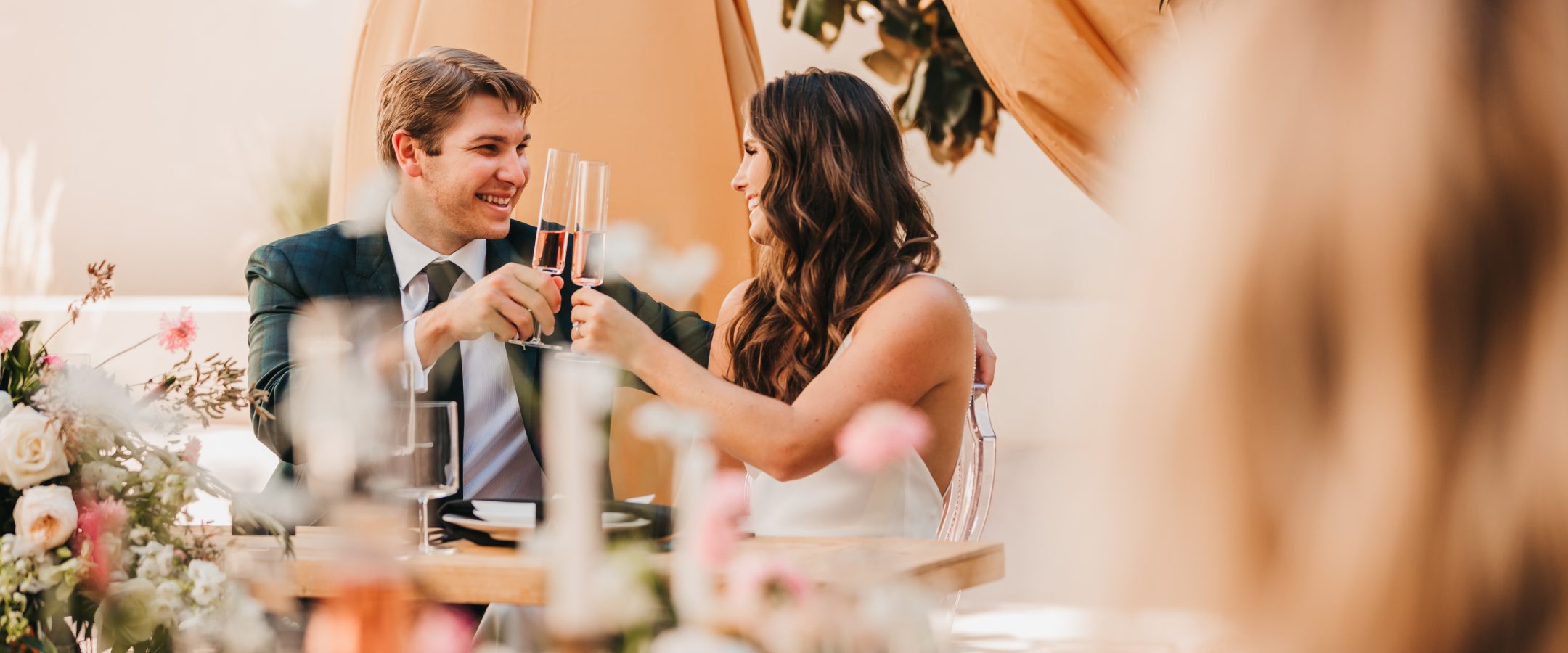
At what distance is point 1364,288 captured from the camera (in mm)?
477

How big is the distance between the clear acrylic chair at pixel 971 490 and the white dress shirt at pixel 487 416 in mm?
690

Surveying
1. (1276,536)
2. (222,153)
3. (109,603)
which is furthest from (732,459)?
(222,153)

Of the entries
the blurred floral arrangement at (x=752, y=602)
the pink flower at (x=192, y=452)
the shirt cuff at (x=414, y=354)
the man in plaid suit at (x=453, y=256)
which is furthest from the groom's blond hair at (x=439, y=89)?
the blurred floral arrangement at (x=752, y=602)

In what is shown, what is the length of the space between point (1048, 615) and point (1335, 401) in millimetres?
3251

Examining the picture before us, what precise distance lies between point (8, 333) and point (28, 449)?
0.15m

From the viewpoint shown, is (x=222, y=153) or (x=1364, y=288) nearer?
(x=1364, y=288)

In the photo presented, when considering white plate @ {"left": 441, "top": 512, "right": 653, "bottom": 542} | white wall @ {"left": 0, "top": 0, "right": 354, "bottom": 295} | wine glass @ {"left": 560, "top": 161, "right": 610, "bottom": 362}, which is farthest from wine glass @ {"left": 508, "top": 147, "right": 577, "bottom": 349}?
white wall @ {"left": 0, "top": 0, "right": 354, "bottom": 295}

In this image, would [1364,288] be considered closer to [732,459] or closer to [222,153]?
[732,459]

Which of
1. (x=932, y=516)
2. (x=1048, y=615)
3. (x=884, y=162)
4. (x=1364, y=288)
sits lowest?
(x=1048, y=615)

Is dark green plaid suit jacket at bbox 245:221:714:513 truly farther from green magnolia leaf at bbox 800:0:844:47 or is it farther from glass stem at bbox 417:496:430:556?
green magnolia leaf at bbox 800:0:844:47

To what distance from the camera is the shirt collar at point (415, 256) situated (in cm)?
236

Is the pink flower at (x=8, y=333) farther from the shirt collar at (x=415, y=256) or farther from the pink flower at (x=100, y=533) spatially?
the shirt collar at (x=415, y=256)

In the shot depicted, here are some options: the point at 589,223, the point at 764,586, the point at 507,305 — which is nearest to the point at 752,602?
the point at 764,586

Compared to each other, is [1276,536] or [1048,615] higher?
[1276,536]
